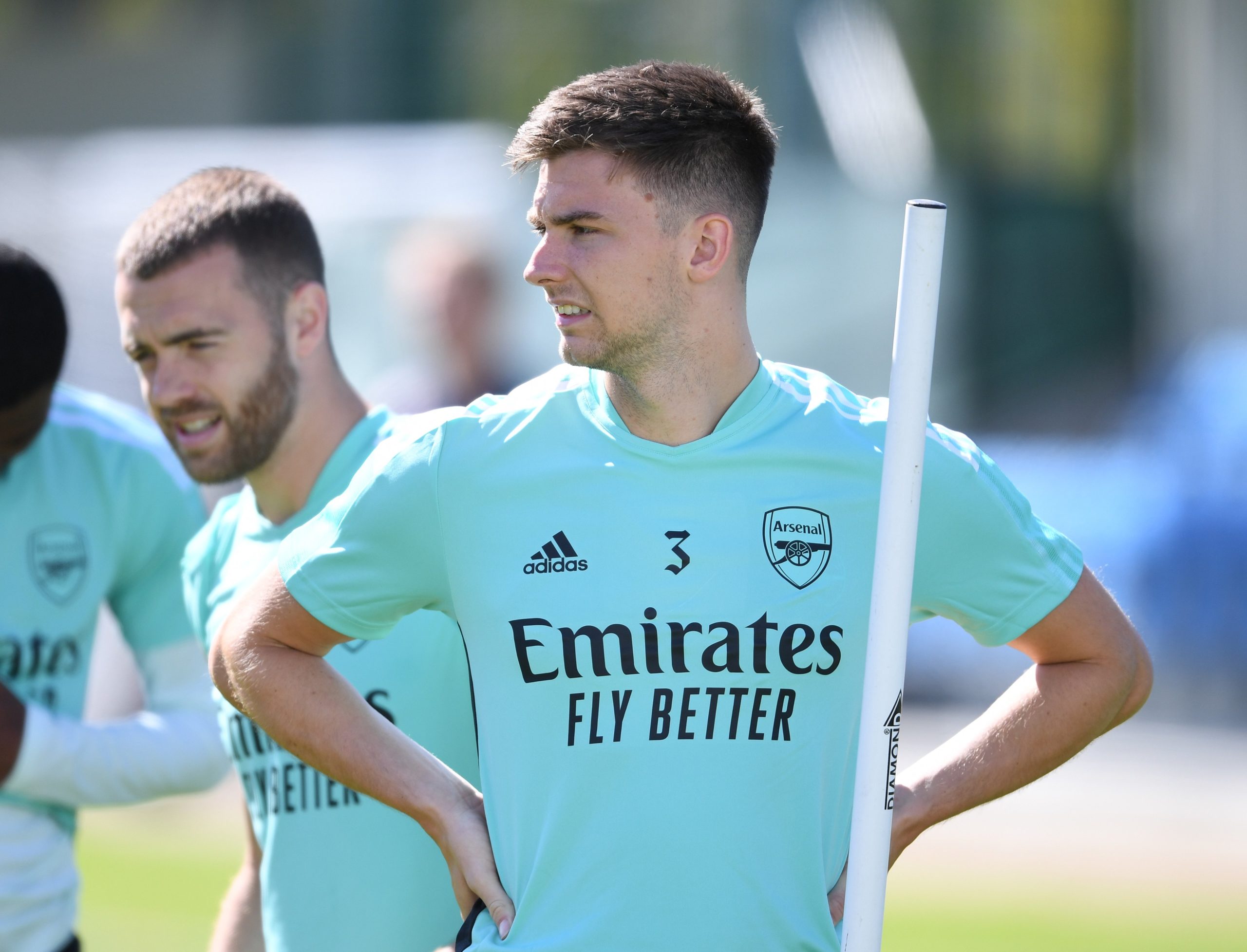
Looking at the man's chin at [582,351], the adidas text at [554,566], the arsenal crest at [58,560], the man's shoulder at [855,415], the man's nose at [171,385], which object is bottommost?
the arsenal crest at [58,560]

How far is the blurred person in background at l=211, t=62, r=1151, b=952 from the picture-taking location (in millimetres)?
2721

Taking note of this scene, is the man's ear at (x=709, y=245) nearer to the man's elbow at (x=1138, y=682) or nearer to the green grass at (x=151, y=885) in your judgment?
the man's elbow at (x=1138, y=682)

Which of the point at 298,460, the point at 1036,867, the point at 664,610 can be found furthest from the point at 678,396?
the point at 1036,867

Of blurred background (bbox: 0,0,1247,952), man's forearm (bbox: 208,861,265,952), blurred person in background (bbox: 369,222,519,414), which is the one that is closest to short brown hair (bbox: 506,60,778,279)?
man's forearm (bbox: 208,861,265,952)

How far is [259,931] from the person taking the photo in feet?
11.7

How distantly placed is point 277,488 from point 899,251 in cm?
1306

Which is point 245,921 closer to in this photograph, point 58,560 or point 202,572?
point 202,572

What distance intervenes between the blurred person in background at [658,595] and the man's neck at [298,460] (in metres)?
0.62

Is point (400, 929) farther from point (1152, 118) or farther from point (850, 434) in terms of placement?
point (1152, 118)

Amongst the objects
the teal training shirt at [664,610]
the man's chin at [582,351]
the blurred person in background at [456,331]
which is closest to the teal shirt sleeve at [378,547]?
the teal training shirt at [664,610]

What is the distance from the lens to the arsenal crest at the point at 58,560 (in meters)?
4.11

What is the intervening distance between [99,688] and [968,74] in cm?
1358

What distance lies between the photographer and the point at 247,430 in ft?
11.5

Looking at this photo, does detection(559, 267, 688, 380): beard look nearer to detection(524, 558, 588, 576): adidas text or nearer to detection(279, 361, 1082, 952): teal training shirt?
detection(279, 361, 1082, 952): teal training shirt
